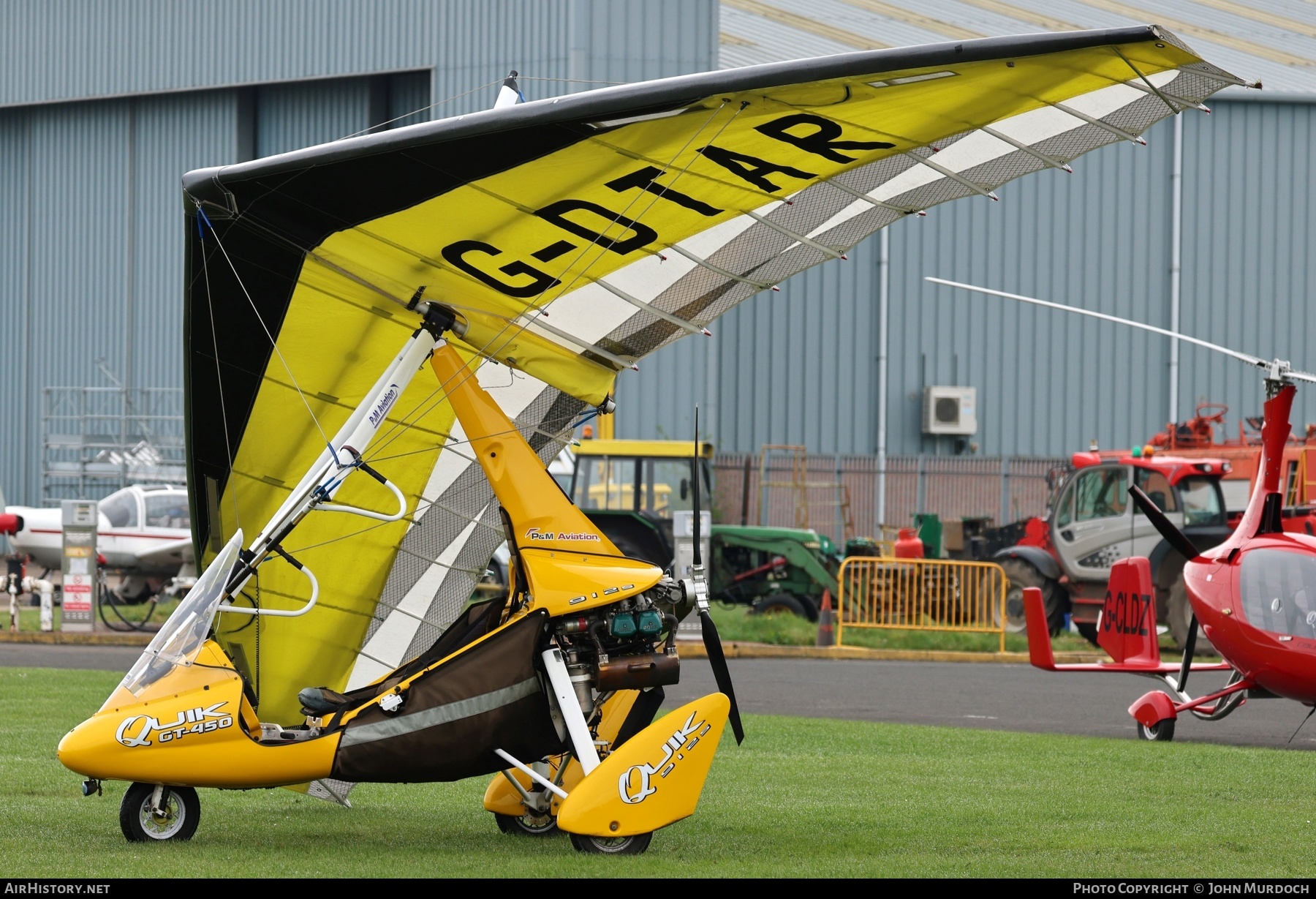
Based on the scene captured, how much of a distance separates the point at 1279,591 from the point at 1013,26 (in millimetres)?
26909

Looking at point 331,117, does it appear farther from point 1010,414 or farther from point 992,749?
point 992,749

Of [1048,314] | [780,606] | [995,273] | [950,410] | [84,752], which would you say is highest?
[995,273]

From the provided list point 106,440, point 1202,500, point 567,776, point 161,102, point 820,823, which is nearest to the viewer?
point 567,776

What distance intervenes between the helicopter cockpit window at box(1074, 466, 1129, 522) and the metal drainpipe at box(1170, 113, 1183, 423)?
13576 millimetres

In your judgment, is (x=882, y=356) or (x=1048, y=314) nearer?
(x=1048, y=314)

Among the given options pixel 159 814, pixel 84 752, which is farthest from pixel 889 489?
pixel 84 752

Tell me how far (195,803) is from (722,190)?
363cm

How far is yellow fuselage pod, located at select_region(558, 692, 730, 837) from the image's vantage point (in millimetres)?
6719

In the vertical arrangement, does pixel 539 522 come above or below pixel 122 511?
above

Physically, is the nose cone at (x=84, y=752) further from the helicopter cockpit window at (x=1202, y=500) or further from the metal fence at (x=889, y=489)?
the metal fence at (x=889, y=489)

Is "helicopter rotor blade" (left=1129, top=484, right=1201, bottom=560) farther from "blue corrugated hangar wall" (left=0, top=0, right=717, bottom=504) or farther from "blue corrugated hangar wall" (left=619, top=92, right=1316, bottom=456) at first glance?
"blue corrugated hangar wall" (left=619, top=92, right=1316, bottom=456)

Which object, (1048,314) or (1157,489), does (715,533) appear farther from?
(1048,314)

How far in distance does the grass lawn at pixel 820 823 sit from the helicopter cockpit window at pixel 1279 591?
3.07ft

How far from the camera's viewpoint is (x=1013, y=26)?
117 feet
